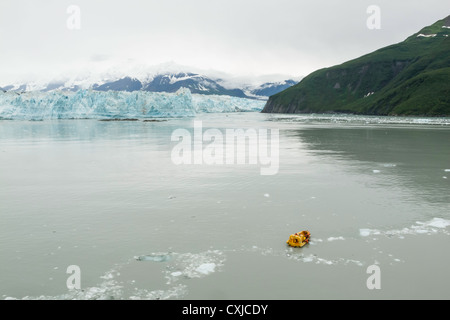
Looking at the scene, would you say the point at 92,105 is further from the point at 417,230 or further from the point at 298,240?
the point at 417,230

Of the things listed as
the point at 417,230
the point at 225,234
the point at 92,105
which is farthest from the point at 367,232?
the point at 92,105

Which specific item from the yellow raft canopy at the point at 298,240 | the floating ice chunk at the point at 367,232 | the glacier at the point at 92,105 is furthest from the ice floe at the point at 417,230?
the glacier at the point at 92,105

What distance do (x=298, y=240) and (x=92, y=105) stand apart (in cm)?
12725

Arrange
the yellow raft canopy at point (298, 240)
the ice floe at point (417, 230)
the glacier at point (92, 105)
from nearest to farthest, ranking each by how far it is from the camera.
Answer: the yellow raft canopy at point (298, 240) → the ice floe at point (417, 230) → the glacier at point (92, 105)

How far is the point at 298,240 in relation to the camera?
8.84 metres

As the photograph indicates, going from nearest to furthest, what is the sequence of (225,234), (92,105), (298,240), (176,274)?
(176,274), (298,240), (225,234), (92,105)

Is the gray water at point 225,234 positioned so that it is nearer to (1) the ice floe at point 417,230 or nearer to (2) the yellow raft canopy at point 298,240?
(1) the ice floe at point 417,230

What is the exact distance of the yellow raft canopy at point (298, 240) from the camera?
28.9 ft

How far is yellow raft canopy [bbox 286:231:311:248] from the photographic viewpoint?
8805 millimetres

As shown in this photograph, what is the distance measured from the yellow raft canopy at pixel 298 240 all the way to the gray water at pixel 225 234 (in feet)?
0.63
